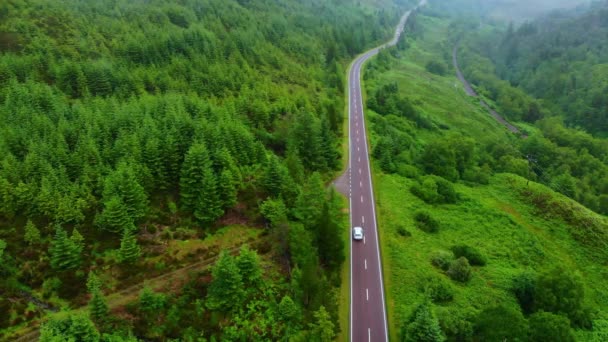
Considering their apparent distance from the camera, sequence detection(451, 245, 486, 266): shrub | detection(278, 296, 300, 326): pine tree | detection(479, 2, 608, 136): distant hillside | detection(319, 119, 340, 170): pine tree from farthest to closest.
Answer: detection(479, 2, 608, 136): distant hillside, detection(319, 119, 340, 170): pine tree, detection(451, 245, 486, 266): shrub, detection(278, 296, 300, 326): pine tree

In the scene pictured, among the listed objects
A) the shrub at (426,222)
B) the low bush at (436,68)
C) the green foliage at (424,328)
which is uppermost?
the green foliage at (424,328)

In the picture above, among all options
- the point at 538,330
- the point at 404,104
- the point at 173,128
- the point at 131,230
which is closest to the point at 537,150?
the point at 404,104

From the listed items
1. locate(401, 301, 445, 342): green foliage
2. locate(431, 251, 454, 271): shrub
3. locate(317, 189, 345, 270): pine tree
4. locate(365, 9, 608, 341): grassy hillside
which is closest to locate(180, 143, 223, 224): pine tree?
locate(317, 189, 345, 270): pine tree

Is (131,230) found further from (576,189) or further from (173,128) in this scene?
(576,189)

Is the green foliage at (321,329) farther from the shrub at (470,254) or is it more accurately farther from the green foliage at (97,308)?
the shrub at (470,254)

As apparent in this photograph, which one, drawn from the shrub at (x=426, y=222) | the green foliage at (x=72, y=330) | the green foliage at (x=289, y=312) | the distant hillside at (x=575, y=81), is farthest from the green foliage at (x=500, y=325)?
the distant hillside at (x=575, y=81)

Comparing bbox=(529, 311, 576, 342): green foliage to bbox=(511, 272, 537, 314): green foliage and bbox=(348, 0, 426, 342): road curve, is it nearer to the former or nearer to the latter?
bbox=(511, 272, 537, 314): green foliage
